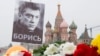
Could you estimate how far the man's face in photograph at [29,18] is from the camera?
31.9 ft

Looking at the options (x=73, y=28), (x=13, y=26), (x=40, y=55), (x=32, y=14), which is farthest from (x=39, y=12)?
(x=73, y=28)

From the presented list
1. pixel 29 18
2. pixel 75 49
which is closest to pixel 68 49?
pixel 75 49

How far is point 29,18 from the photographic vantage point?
32.4ft

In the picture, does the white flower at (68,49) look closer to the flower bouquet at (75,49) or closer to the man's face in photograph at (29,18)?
the flower bouquet at (75,49)

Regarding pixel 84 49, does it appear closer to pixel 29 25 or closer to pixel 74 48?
pixel 74 48

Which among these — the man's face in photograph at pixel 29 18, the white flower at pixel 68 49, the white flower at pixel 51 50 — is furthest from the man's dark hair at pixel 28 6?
the white flower at pixel 68 49

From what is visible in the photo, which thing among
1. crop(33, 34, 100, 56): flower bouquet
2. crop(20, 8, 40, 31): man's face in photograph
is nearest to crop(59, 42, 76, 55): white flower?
crop(33, 34, 100, 56): flower bouquet

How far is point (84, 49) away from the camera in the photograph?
2.00 metres

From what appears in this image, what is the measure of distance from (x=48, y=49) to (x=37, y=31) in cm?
764

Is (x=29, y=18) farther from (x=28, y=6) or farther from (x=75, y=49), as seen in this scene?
(x=75, y=49)

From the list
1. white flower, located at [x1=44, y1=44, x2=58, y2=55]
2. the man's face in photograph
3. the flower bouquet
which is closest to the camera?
the flower bouquet

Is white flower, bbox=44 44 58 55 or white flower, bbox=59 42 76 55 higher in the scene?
white flower, bbox=59 42 76 55

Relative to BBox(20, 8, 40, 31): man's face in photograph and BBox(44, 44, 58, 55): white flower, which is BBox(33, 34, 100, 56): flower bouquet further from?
BBox(20, 8, 40, 31): man's face in photograph

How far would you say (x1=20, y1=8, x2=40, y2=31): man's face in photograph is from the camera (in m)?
9.73
